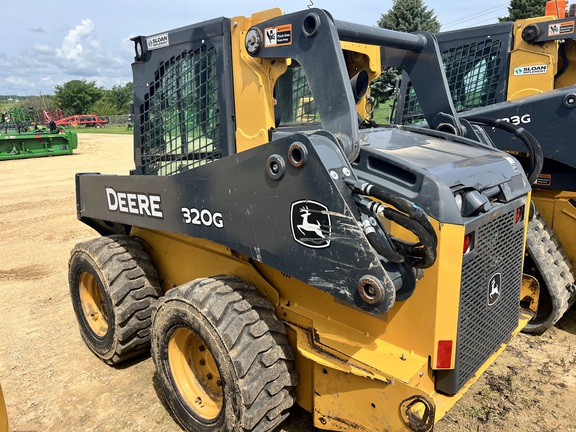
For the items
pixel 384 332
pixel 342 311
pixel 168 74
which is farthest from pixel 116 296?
pixel 384 332

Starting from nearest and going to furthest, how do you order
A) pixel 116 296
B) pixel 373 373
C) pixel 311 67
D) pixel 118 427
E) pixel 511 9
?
pixel 373 373 → pixel 311 67 → pixel 118 427 → pixel 116 296 → pixel 511 9

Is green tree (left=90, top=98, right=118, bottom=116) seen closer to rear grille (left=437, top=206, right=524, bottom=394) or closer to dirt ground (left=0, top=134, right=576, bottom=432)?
dirt ground (left=0, top=134, right=576, bottom=432)

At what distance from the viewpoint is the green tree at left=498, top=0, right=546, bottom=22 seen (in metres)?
33.0

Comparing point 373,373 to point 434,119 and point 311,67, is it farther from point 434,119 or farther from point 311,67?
point 434,119

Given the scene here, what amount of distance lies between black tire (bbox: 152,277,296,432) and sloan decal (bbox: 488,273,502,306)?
109 cm

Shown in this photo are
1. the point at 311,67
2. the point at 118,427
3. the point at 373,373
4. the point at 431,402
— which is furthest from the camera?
the point at 118,427

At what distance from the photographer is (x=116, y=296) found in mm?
3455

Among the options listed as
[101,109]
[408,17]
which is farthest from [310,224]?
[101,109]

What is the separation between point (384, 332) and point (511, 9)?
40.4m

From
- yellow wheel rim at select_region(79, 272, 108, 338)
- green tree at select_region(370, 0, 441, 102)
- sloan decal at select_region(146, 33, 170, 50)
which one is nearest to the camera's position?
sloan decal at select_region(146, 33, 170, 50)

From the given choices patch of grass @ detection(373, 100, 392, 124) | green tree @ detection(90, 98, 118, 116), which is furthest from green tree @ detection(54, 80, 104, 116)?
patch of grass @ detection(373, 100, 392, 124)

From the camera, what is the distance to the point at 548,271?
149 inches

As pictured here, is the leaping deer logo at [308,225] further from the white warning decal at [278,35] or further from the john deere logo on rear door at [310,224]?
the white warning decal at [278,35]

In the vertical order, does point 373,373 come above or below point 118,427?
above
